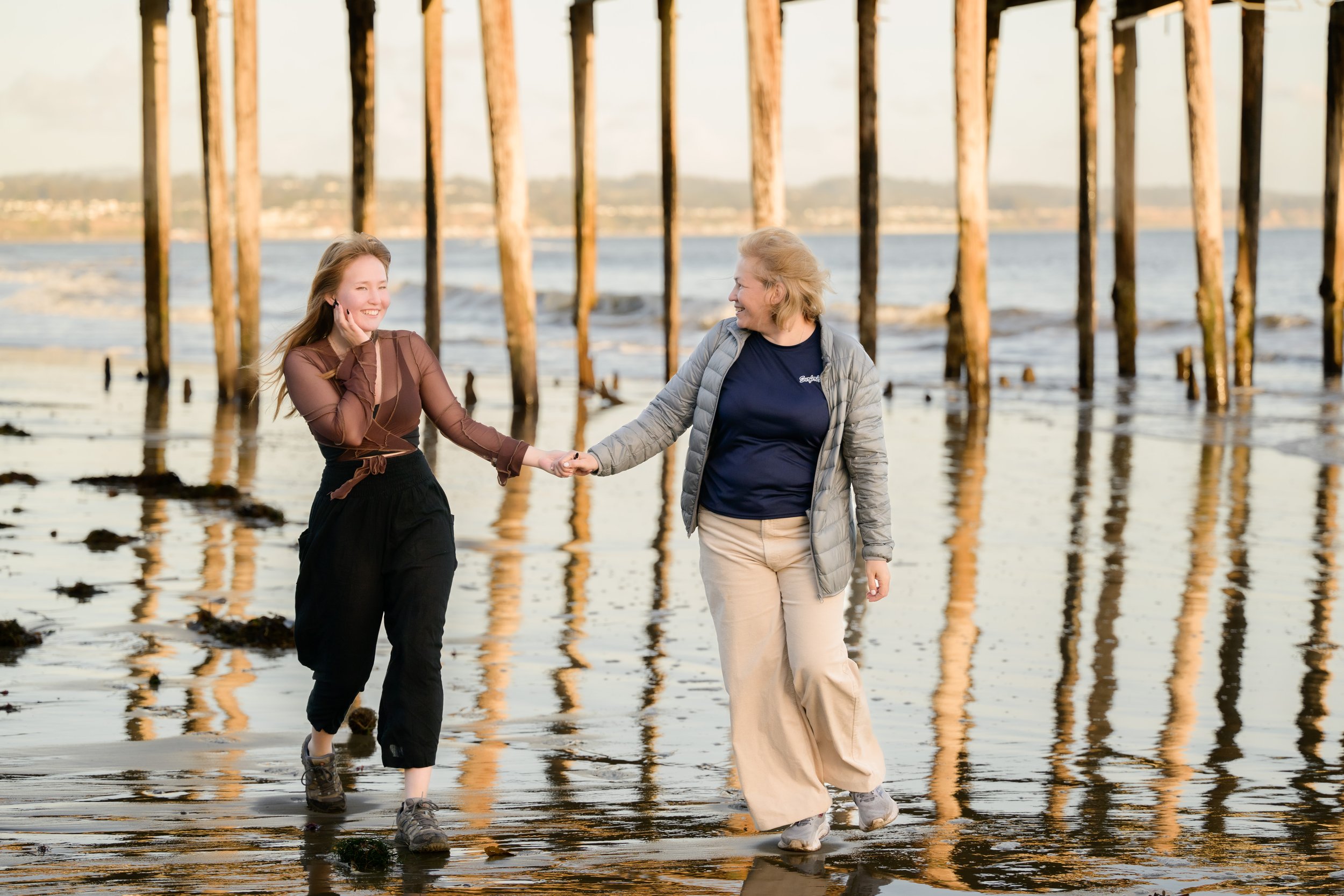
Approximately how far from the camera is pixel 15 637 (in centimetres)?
591

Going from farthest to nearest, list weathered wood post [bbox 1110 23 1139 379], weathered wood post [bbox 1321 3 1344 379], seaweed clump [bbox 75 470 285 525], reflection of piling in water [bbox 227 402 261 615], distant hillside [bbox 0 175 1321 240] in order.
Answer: distant hillside [bbox 0 175 1321 240] → weathered wood post [bbox 1110 23 1139 379] → weathered wood post [bbox 1321 3 1344 379] → seaweed clump [bbox 75 470 285 525] → reflection of piling in water [bbox 227 402 261 615]

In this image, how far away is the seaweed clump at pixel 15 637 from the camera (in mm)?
5898

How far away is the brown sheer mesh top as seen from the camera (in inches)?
156

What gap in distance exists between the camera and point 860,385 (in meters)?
4.09

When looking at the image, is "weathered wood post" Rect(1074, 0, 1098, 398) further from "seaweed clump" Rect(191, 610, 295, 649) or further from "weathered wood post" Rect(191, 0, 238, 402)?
"seaweed clump" Rect(191, 610, 295, 649)

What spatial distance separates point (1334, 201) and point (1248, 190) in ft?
6.75

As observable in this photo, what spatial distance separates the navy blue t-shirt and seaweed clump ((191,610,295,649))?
262 cm

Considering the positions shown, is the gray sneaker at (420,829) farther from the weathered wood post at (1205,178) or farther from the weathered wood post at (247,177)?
the weathered wood post at (1205,178)

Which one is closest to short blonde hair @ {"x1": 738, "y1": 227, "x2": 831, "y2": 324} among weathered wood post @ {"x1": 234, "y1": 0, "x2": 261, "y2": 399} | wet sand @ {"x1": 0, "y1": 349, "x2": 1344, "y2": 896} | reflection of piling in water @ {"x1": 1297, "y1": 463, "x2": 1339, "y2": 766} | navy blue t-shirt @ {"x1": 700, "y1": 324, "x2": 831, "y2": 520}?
navy blue t-shirt @ {"x1": 700, "y1": 324, "x2": 831, "y2": 520}

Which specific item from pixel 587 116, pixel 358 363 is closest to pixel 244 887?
pixel 358 363

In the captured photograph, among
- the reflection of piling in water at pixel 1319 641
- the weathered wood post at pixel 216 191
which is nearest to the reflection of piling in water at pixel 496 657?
the reflection of piling in water at pixel 1319 641

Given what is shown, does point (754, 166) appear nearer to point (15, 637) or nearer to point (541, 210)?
point (15, 637)

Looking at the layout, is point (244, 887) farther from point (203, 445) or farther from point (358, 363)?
point (203, 445)

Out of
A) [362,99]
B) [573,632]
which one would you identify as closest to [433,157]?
[362,99]
